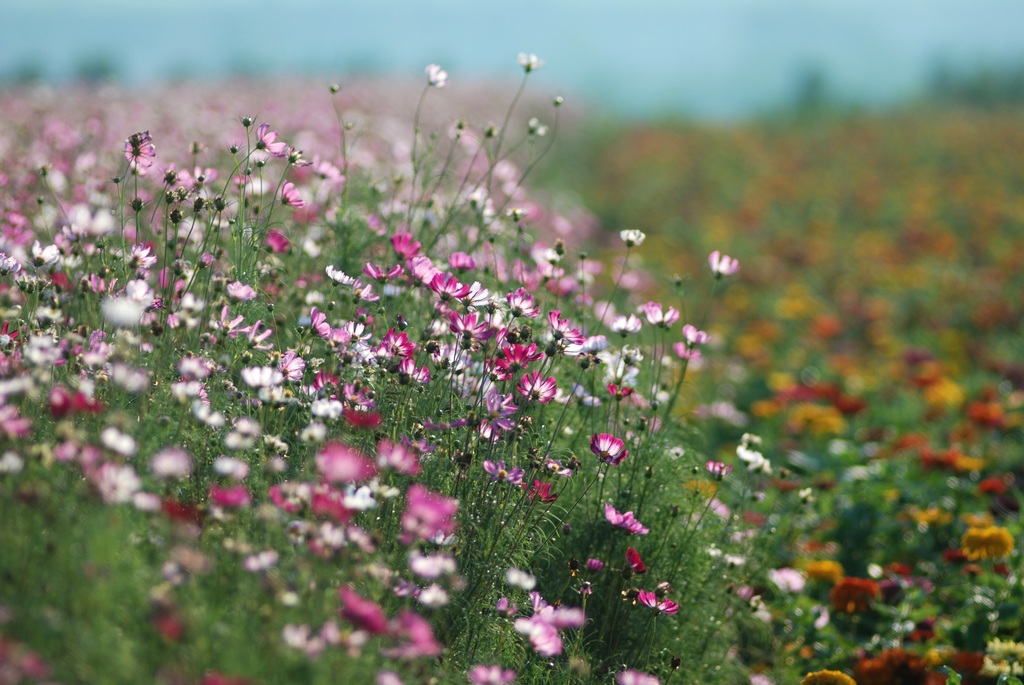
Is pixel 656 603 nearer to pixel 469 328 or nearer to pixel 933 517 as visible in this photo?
pixel 469 328

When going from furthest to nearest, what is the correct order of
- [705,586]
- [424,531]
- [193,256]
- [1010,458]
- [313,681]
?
[1010,458] < [193,256] < [705,586] < [424,531] < [313,681]

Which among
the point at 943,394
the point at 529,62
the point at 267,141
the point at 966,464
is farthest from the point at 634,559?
the point at 943,394

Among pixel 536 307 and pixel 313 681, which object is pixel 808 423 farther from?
pixel 313 681

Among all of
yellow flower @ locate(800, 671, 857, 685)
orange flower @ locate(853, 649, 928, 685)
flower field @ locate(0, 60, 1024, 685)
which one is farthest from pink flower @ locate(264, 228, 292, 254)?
orange flower @ locate(853, 649, 928, 685)

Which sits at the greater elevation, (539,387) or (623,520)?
(539,387)

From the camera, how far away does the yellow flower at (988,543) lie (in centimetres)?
242

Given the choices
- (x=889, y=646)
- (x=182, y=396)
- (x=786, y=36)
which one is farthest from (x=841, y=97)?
(x=786, y=36)

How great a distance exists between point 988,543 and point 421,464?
1.57m

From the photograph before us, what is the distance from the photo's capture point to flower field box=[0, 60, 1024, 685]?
1.26 meters

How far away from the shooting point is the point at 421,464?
1825 millimetres

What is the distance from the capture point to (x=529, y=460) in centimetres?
192

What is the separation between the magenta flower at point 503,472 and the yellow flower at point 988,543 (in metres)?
1.38

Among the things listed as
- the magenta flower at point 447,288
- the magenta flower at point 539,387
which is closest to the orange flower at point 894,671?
the magenta flower at point 539,387

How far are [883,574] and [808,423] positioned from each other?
108cm
